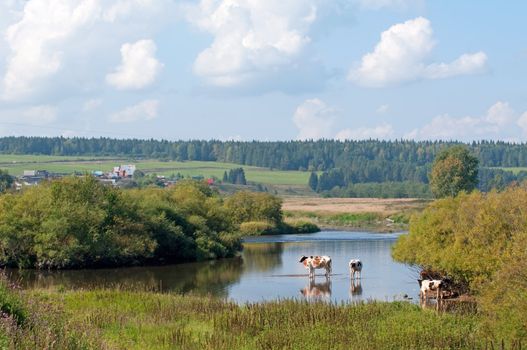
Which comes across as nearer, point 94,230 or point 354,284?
point 354,284

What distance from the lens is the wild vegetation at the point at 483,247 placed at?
24.4 meters

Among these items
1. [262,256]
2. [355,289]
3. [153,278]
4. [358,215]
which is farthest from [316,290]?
[358,215]

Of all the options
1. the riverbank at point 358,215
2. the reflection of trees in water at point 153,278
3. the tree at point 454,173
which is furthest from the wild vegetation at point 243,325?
the tree at point 454,173

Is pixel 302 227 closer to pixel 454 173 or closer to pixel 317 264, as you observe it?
pixel 454 173

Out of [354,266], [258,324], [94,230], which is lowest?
[354,266]

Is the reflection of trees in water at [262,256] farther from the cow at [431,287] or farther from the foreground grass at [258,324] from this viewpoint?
the foreground grass at [258,324]

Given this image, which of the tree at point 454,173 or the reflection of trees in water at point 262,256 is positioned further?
the tree at point 454,173

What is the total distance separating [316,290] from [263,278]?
6.68 meters

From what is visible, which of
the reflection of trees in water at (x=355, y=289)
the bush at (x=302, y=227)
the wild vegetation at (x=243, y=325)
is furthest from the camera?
the bush at (x=302, y=227)

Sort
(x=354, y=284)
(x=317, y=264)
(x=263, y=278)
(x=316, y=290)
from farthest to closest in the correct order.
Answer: (x=317, y=264) < (x=263, y=278) < (x=354, y=284) < (x=316, y=290)

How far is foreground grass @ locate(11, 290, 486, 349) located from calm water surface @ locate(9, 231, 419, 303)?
7.52 m

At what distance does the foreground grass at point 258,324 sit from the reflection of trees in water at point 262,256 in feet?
86.5

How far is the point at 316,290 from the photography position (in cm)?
4475

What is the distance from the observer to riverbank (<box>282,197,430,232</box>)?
119000 mm
